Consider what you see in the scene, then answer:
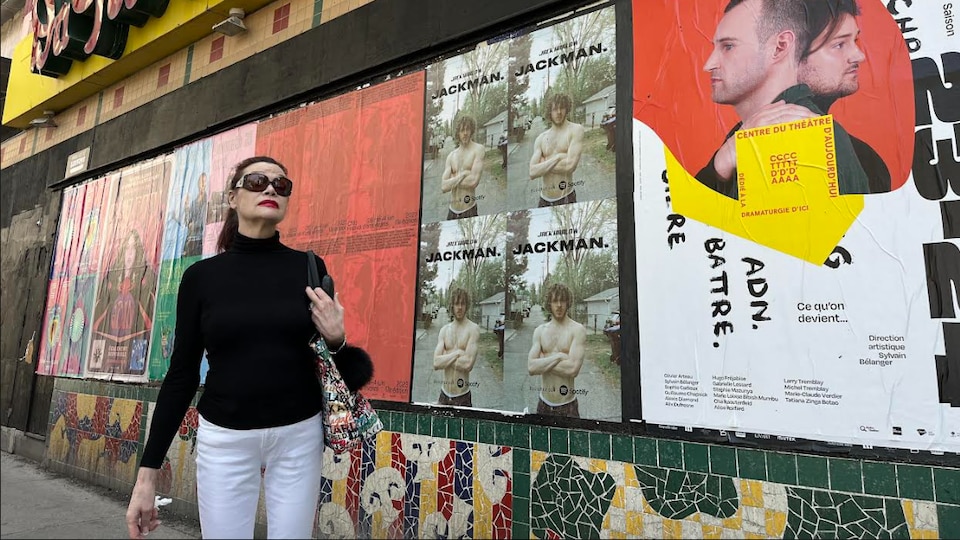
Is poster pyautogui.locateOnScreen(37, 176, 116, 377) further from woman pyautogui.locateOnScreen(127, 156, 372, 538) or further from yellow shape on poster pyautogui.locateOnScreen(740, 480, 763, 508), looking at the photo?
yellow shape on poster pyautogui.locateOnScreen(740, 480, 763, 508)

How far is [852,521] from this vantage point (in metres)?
2.34

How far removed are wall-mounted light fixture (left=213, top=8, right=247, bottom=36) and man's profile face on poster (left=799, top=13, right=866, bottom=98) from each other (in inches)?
203

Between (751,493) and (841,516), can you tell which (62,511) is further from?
(841,516)

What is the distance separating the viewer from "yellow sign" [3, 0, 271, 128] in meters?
5.98

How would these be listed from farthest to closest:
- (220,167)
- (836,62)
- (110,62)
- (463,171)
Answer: (110,62), (220,167), (463,171), (836,62)

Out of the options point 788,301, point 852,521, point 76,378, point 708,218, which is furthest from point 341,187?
point 76,378

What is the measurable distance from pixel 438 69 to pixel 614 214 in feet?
6.15

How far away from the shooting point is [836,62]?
261 centimetres

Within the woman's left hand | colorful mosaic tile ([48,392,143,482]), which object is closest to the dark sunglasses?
the woman's left hand

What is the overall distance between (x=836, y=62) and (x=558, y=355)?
1990 millimetres

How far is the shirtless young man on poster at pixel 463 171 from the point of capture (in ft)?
12.4

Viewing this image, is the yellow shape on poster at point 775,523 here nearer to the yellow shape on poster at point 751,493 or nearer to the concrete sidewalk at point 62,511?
the yellow shape on poster at point 751,493

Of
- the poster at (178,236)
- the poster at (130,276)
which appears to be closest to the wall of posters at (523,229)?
the poster at (178,236)

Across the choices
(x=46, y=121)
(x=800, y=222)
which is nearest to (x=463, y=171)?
(x=800, y=222)
